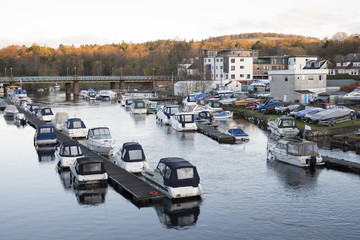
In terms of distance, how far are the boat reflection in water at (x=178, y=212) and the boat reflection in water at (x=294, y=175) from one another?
7.96 meters

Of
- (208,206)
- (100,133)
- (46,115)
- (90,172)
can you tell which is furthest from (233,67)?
(208,206)

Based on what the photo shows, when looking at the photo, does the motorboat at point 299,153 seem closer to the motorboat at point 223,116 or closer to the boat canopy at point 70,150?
the boat canopy at point 70,150

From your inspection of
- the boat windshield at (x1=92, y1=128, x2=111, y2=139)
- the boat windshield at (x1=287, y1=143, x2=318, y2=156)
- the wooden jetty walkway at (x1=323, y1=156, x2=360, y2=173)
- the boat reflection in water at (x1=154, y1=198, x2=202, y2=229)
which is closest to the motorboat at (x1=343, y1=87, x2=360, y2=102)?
the wooden jetty walkway at (x1=323, y1=156, x2=360, y2=173)

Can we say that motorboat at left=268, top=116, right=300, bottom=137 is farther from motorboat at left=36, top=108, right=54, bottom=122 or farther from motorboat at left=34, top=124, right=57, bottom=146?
motorboat at left=36, top=108, right=54, bottom=122

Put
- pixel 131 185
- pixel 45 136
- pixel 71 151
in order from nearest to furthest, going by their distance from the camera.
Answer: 1. pixel 131 185
2. pixel 71 151
3. pixel 45 136

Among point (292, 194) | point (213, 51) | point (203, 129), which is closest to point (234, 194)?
point (292, 194)

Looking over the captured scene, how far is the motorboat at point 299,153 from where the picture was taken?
113ft

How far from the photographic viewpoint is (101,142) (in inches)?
1571

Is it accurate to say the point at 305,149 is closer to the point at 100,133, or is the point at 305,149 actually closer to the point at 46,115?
the point at 100,133

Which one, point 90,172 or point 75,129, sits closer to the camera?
point 90,172

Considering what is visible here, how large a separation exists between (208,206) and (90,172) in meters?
8.95

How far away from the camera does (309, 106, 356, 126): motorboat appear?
2020 inches

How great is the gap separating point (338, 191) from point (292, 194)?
324 centimetres

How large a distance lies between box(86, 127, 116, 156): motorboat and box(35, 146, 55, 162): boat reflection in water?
374cm
